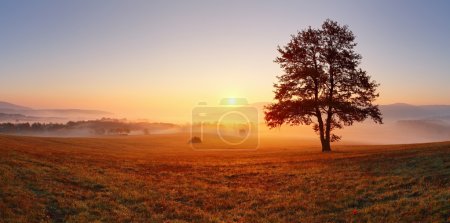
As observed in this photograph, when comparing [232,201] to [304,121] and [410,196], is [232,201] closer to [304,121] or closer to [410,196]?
[410,196]

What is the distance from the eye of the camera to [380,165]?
965 inches

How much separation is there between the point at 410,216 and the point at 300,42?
1189 inches

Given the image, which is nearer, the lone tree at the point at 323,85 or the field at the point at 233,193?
the field at the point at 233,193

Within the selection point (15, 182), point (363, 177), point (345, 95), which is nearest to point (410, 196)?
point (363, 177)

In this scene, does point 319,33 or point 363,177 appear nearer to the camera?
point 363,177

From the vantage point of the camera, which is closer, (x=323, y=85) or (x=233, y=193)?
(x=233, y=193)

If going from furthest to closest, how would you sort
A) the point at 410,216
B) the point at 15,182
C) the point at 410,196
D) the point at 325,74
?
the point at 325,74
the point at 15,182
the point at 410,196
the point at 410,216

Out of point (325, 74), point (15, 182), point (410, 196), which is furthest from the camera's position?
point (325, 74)

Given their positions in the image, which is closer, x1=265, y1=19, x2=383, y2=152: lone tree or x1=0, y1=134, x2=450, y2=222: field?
x1=0, y1=134, x2=450, y2=222: field

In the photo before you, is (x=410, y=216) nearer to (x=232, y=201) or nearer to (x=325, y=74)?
(x=232, y=201)

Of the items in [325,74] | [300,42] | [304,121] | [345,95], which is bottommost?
[304,121]

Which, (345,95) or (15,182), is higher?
(345,95)

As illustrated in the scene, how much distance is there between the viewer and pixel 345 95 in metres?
39.8

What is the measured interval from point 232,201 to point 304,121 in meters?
24.8
